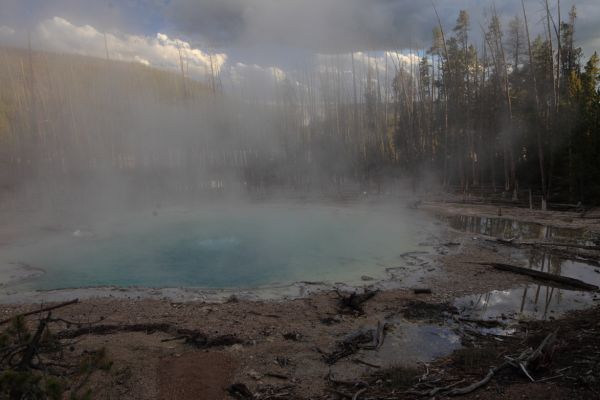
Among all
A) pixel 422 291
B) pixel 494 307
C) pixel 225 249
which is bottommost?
pixel 494 307

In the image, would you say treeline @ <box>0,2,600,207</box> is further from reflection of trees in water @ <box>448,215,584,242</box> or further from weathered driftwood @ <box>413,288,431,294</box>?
weathered driftwood @ <box>413,288,431,294</box>

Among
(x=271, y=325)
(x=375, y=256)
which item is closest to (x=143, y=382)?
(x=271, y=325)

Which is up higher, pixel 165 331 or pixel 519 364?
pixel 519 364

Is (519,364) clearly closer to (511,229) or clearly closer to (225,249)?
(225,249)

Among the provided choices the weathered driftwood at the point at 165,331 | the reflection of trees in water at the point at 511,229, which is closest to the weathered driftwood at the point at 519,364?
the weathered driftwood at the point at 165,331

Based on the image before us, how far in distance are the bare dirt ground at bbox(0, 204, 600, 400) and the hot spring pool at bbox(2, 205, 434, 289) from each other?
1458mm

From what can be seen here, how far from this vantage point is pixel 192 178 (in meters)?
22.7

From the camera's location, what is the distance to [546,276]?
6992 mm

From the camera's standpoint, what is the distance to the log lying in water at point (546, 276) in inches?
259

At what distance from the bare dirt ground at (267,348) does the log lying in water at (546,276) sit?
0.23 m

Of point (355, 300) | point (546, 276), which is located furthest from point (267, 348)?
point (546, 276)

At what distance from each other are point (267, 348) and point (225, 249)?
18.7ft

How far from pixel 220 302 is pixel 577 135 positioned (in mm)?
13534

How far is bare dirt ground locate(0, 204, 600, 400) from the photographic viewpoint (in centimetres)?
377
